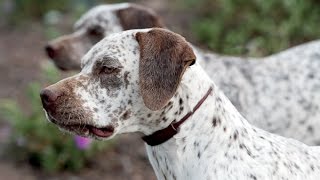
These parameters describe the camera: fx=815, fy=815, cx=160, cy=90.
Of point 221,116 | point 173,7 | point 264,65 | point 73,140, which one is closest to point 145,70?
point 221,116

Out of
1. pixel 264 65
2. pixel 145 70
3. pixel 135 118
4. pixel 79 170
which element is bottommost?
pixel 79 170

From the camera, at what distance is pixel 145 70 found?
11.8 ft

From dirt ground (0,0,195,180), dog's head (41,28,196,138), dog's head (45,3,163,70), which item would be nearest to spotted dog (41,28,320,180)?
dog's head (41,28,196,138)

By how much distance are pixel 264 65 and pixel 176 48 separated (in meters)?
1.94

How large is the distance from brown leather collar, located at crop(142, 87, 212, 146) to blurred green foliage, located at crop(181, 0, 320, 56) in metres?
3.31

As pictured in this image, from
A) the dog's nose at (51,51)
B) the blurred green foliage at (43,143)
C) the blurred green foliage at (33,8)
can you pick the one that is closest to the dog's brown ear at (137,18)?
the dog's nose at (51,51)

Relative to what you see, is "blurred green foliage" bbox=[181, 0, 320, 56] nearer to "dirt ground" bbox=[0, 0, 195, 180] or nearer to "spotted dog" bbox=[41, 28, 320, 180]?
"dirt ground" bbox=[0, 0, 195, 180]

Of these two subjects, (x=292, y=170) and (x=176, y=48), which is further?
(x=292, y=170)

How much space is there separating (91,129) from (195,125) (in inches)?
18.8

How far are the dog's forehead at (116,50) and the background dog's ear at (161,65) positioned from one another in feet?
0.25

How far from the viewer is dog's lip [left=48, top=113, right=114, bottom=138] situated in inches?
146

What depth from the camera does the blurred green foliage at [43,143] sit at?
20.1ft

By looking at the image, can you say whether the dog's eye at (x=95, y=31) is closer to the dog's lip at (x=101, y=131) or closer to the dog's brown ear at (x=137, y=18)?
the dog's brown ear at (x=137, y=18)

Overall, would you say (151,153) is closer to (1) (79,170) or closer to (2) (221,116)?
(2) (221,116)
